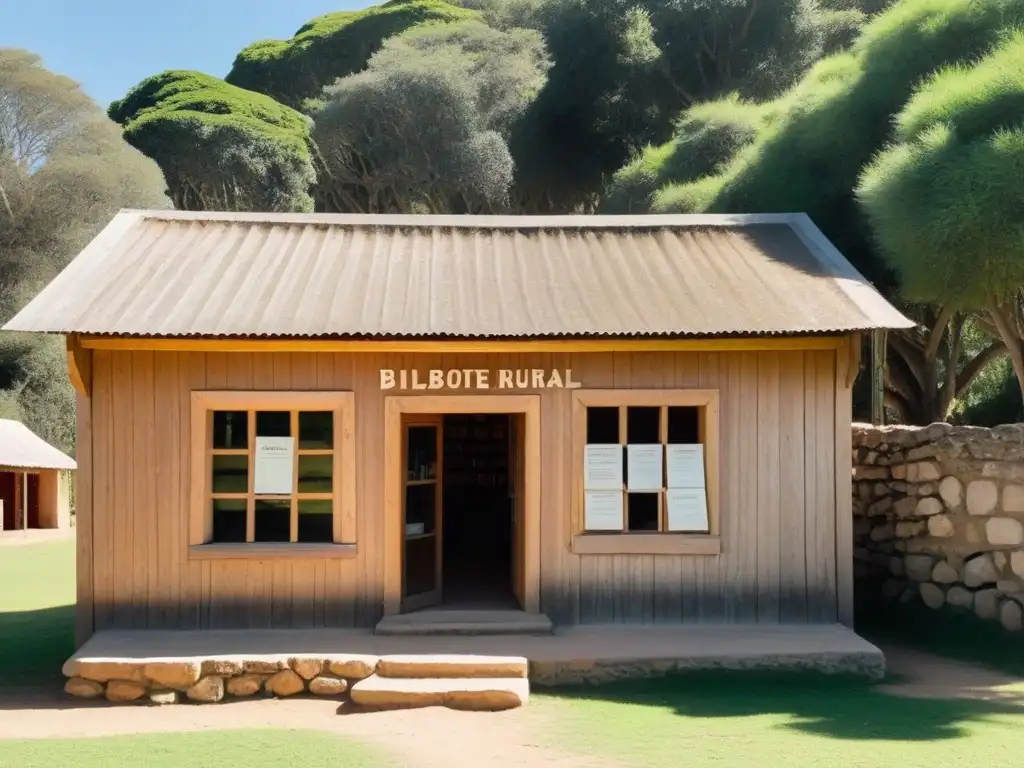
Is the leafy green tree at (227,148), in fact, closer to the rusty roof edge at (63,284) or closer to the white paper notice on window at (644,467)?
the rusty roof edge at (63,284)

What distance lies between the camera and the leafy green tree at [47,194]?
29.4m

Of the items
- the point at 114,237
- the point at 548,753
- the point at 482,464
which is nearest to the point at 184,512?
the point at 114,237

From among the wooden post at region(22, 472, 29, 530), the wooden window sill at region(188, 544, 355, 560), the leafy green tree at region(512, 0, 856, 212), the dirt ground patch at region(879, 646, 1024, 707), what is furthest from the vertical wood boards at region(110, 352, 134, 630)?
the leafy green tree at region(512, 0, 856, 212)

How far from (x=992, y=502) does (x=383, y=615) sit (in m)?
5.47

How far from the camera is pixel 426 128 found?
1411 inches

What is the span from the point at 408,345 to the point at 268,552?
214 centimetres

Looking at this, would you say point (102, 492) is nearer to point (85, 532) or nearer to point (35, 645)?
point (85, 532)

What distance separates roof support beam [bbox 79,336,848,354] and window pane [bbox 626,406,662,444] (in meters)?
0.63

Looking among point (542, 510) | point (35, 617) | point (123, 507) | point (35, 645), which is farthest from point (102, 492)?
point (542, 510)

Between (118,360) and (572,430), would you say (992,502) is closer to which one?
(572,430)

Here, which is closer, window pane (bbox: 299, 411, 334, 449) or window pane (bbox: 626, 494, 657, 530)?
window pane (bbox: 299, 411, 334, 449)

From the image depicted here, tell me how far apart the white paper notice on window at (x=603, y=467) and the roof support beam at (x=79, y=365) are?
4294 mm

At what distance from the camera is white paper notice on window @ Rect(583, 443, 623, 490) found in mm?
8727

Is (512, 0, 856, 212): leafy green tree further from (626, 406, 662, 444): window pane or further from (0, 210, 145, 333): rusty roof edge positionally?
(626, 406, 662, 444): window pane
